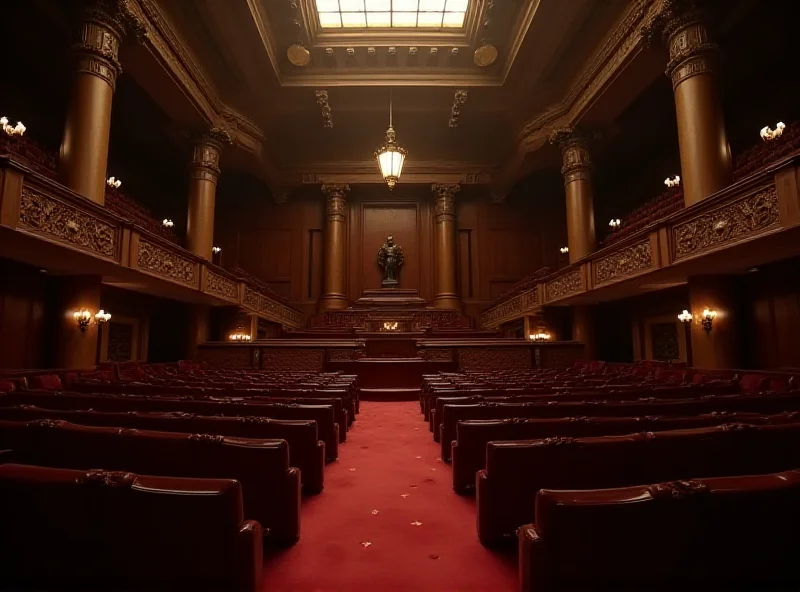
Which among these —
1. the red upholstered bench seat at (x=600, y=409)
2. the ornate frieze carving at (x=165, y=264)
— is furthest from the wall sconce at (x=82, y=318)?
the red upholstered bench seat at (x=600, y=409)

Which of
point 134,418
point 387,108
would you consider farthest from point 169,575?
point 387,108

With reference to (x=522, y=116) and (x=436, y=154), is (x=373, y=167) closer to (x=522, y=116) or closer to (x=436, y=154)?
(x=436, y=154)

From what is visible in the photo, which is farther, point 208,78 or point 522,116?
point 522,116

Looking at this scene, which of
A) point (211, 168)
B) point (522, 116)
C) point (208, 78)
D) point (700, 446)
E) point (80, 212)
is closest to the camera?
point (700, 446)

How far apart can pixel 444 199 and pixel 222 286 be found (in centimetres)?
898

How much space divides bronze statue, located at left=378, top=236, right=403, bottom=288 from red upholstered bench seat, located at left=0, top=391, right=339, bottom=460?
13572mm

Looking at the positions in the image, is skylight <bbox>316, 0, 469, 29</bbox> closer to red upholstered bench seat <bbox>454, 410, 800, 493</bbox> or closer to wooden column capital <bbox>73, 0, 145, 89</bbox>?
wooden column capital <bbox>73, 0, 145, 89</bbox>

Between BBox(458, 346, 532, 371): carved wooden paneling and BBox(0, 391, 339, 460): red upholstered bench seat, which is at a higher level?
BBox(458, 346, 532, 371): carved wooden paneling

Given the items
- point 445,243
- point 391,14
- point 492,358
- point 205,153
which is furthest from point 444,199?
point 492,358

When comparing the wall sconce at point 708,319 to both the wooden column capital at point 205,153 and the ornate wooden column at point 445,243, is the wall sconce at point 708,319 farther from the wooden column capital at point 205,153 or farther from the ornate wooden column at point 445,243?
the wooden column capital at point 205,153

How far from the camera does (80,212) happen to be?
6.33 meters

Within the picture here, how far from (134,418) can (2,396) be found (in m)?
1.57

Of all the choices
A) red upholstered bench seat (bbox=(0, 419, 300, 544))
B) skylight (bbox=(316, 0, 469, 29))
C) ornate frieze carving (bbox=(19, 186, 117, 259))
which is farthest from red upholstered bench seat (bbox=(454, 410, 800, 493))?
skylight (bbox=(316, 0, 469, 29))

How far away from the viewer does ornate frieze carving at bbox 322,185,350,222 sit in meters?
16.6
